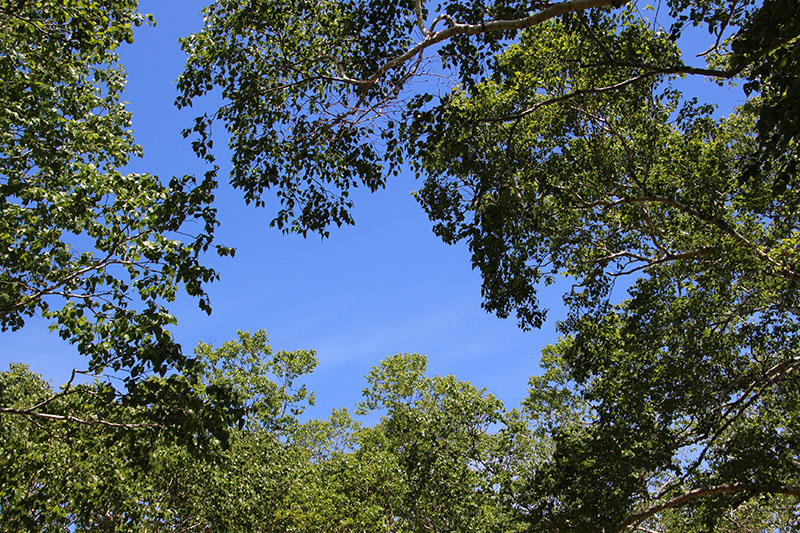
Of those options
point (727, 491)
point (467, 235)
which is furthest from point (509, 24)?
point (727, 491)

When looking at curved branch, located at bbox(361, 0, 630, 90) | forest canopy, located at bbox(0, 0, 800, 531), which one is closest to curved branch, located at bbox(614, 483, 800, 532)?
forest canopy, located at bbox(0, 0, 800, 531)

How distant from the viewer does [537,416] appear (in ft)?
61.9

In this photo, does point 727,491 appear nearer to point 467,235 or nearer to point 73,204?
point 467,235

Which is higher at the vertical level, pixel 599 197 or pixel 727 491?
pixel 599 197

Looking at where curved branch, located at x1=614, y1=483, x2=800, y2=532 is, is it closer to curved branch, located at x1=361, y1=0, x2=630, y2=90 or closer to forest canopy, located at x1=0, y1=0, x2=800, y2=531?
forest canopy, located at x1=0, y1=0, x2=800, y2=531

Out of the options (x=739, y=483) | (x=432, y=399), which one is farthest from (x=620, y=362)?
(x=432, y=399)

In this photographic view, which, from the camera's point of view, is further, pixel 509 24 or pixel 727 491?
pixel 727 491

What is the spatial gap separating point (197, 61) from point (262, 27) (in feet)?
3.28

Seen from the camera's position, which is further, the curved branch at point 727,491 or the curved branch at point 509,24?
the curved branch at point 727,491

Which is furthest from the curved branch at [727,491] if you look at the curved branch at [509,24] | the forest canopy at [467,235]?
the curved branch at [509,24]

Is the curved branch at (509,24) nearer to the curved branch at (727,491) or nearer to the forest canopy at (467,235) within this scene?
the forest canopy at (467,235)

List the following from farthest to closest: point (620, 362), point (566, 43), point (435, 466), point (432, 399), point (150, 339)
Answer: point (432, 399) < point (435, 466) < point (620, 362) < point (566, 43) < point (150, 339)

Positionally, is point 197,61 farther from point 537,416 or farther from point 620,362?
point 537,416

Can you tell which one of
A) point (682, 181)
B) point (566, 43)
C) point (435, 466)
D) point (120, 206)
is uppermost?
point (566, 43)
